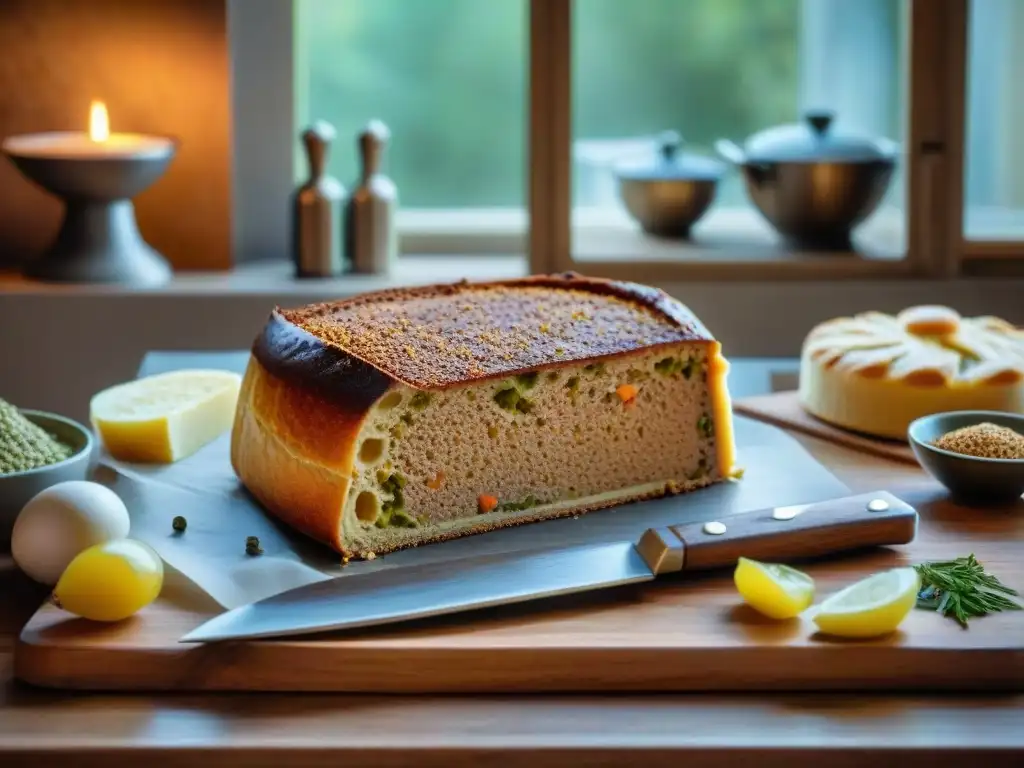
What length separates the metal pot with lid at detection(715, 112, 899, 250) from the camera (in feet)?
9.61

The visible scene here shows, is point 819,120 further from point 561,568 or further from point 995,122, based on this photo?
point 561,568

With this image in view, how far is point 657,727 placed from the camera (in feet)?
3.80

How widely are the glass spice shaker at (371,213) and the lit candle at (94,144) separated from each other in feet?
1.34

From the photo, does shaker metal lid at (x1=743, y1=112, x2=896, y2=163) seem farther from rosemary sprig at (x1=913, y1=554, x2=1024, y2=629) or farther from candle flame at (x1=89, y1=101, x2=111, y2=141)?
rosemary sprig at (x1=913, y1=554, x2=1024, y2=629)

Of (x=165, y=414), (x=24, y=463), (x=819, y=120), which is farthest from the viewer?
(x=819, y=120)

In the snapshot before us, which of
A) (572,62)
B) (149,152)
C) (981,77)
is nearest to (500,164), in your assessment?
(572,62)

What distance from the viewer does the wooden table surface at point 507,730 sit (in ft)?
3.64

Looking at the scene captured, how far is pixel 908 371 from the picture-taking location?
6.17ft

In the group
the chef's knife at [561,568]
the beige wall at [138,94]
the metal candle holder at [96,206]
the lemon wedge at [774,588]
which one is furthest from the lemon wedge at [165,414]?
the beige wall at [138,94]

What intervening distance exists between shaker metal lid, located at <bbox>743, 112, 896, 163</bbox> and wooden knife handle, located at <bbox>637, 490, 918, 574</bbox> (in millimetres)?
1549

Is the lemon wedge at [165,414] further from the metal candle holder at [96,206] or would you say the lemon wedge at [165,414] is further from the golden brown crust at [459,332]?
the metal candle holder at [96,206]

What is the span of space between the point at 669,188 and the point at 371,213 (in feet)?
2.14

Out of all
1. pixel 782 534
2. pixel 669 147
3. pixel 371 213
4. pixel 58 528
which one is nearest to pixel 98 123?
pixel 371 213

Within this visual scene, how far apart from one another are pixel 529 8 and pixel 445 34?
21.1 inches
